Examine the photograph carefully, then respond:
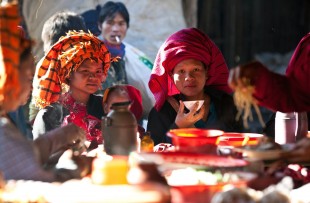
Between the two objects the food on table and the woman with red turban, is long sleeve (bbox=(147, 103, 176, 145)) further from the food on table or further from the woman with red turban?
the food on table

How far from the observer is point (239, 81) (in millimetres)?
2838

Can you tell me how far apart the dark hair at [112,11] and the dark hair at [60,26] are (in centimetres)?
94

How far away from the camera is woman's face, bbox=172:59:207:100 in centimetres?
434

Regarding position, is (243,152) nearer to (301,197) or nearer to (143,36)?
(301,197)

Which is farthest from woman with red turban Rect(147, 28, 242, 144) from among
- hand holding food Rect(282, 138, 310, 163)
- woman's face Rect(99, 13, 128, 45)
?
woman's face Rect(99, 13, 128, 45)

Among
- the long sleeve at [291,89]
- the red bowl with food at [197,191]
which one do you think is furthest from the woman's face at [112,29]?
the red bowl with food at [197,191]

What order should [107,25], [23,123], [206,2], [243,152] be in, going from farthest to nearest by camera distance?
[206,2], [107,25], [23,123], [243,152]

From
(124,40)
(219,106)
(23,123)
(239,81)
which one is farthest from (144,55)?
(239,81)

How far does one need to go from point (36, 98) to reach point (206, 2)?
4.22 meters

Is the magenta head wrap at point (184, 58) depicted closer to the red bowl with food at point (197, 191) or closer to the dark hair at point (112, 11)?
the red bowl with food at point (197, 191)

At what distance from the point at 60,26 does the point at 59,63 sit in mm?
1335

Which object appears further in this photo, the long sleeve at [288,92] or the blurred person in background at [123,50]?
the blurred person in background at [123,50]

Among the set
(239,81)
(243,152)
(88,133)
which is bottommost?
(88,133)

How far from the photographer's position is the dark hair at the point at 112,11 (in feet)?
22.7
